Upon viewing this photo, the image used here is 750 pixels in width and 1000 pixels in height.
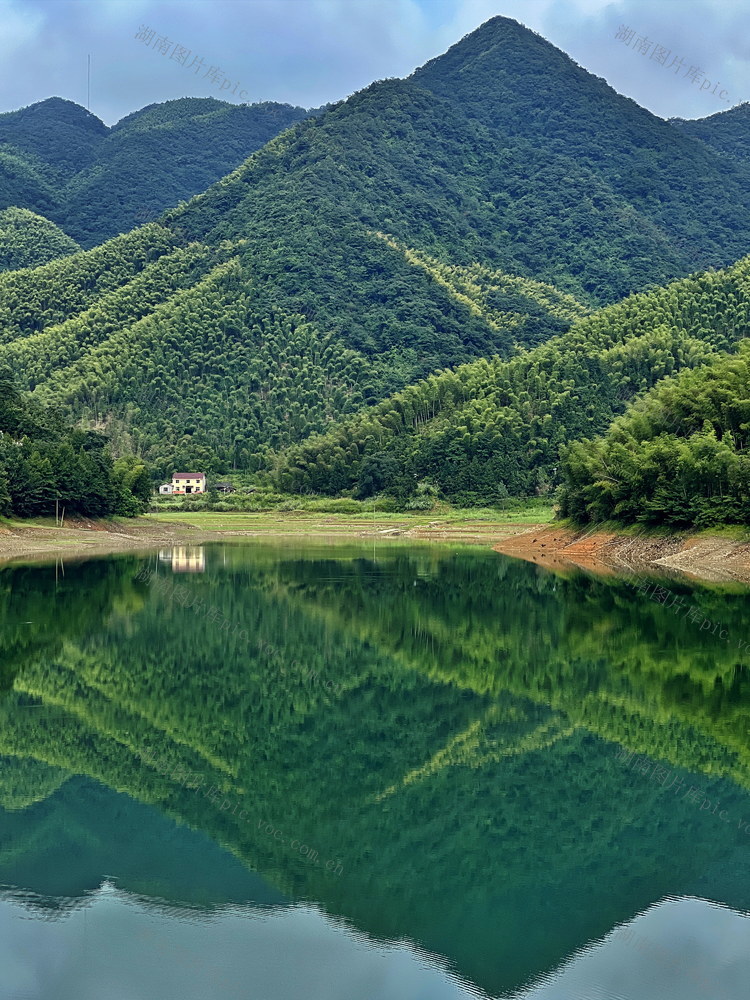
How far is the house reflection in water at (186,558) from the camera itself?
51.7 meters

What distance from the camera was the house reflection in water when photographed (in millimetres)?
51741

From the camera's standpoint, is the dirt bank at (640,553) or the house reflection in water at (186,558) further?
the house reflection in water at (186,558)

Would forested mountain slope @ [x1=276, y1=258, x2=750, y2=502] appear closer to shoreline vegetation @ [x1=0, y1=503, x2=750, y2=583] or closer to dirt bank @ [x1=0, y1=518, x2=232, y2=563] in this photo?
shoreline vegetation @ [x1=0, y1=503, x2=750, y2=583]

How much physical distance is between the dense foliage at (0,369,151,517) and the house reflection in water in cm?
757

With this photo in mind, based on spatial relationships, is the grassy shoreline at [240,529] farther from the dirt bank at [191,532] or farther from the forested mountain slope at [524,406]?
the forested mountain slope at [524,406]

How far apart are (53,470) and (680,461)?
38.5 m

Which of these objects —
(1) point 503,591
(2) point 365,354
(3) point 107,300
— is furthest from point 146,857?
(3) point 107,300

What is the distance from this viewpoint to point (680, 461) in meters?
52.1

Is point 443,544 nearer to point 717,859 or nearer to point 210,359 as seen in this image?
point 717,859

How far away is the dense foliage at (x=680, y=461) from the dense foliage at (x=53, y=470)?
31.0 m

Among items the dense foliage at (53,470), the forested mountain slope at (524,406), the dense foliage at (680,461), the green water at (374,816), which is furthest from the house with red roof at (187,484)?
the green water at (374,816)

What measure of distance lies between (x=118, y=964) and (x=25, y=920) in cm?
125

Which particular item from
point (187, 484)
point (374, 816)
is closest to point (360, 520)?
point (187, 484)

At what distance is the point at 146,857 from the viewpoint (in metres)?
11.9
